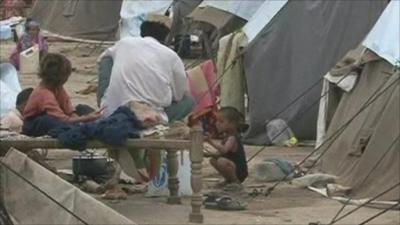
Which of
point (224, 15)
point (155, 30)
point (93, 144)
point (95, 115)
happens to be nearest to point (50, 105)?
point (95, 115)

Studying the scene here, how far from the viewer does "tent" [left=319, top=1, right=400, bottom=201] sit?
10117 mm

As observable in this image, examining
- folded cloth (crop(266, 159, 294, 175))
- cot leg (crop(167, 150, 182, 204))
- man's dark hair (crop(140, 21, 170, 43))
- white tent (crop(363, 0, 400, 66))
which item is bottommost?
folded cloth (crop(266, 159, 294, 175))

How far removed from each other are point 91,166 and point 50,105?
44.8 inches

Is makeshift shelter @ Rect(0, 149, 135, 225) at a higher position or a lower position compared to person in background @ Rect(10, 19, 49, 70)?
higher

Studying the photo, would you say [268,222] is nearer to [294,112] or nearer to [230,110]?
[230,110]

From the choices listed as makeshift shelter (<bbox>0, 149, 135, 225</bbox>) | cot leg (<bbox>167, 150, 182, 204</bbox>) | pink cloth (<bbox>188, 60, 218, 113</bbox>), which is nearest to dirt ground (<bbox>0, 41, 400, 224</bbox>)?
cot leg (<bbox>167, 150, 182, 204</bbox>)

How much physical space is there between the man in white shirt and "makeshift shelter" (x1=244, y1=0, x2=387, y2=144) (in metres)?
3.95

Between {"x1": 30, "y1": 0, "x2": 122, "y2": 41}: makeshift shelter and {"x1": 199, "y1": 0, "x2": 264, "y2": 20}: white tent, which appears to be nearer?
{"x1": 199, "y1": 0, "x2": 264, "y2": 20}: white tent

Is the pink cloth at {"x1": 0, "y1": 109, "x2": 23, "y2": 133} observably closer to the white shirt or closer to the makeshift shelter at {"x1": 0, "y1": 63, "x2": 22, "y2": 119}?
the white shirt

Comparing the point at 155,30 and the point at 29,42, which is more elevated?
the point at 155,30

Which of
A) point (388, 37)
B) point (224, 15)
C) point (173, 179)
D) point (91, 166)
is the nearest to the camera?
point (173, 179)

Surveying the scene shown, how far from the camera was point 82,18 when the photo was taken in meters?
26.1

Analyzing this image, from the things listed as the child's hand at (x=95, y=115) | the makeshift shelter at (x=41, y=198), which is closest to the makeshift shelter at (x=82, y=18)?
the child's hand at (x=95, y=115)

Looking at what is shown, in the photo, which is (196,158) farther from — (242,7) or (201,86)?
(242,7)
